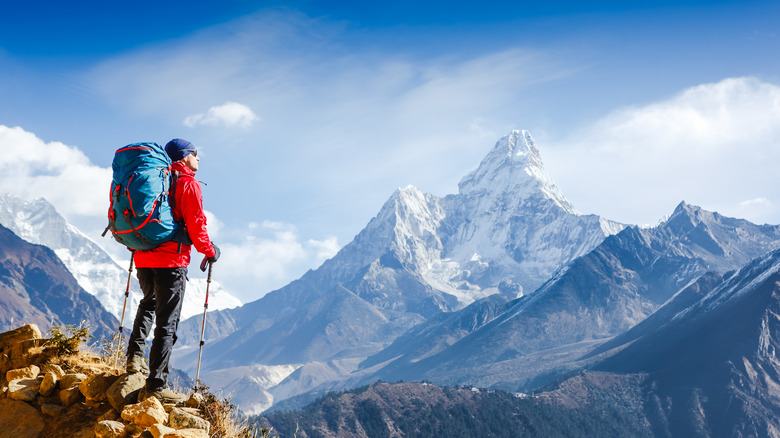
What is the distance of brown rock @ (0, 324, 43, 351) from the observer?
1182 centimetres

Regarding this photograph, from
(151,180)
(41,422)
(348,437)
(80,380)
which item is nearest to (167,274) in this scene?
(151,180)

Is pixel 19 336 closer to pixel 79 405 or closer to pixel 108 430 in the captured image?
pixel 79 405

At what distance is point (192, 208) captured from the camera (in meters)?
10.1

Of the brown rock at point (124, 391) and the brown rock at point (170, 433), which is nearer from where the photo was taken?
the brown rock at point (170, 433)

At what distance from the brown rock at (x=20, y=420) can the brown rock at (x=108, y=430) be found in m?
1.83

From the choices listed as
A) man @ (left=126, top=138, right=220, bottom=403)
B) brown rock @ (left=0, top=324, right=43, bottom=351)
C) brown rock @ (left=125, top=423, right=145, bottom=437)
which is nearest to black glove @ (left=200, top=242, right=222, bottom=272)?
man @ (left=126, top=138, right=220, bottom=403)

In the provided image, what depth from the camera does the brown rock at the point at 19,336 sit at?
38.8 feet

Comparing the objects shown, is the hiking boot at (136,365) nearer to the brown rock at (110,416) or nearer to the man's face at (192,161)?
the brown rock at (110,416)

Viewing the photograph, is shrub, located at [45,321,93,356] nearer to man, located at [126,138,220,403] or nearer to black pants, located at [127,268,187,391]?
black pants, located at [127,268,187,391]

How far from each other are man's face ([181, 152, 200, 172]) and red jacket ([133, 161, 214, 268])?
1.68 feet

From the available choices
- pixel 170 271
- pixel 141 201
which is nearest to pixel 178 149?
pixel 141 201

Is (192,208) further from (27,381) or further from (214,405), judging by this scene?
(27,381)

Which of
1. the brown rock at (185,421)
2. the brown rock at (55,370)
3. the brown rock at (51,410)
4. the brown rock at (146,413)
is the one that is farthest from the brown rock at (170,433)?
the brown rock at (55,370)

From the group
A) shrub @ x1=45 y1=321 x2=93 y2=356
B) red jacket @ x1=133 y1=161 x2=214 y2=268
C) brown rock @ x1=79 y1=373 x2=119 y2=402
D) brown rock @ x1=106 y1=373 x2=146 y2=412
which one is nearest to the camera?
brown rock @ x1=106 y1=373 x2=146 y2=412
